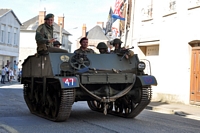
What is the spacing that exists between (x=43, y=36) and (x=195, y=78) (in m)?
8.77

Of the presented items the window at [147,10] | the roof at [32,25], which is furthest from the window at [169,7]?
the roof at [32,25]

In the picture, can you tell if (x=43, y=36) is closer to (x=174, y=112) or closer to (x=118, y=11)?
(x=174, y=112)

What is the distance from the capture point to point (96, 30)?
8900 centimetres

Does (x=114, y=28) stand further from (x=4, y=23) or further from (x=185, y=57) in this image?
(x=4, y=23)

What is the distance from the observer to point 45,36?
36.3 ft

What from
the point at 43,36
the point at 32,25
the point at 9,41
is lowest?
the point at 43,36

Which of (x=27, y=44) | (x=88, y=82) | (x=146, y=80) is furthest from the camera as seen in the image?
(x=27, y=44)

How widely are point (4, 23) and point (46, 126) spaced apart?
43577mm

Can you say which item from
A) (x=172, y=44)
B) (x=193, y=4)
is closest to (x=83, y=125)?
(x=193, y=4)

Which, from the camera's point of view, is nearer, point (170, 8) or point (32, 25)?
point (170, 8)

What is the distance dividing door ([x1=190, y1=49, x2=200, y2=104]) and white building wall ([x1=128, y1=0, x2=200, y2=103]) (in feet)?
0.63

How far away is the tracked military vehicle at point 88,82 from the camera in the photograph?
967cm

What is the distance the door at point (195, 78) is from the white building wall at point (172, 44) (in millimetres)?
193

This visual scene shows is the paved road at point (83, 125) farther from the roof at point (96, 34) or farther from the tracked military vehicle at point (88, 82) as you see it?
the roof at point (96, 34)
